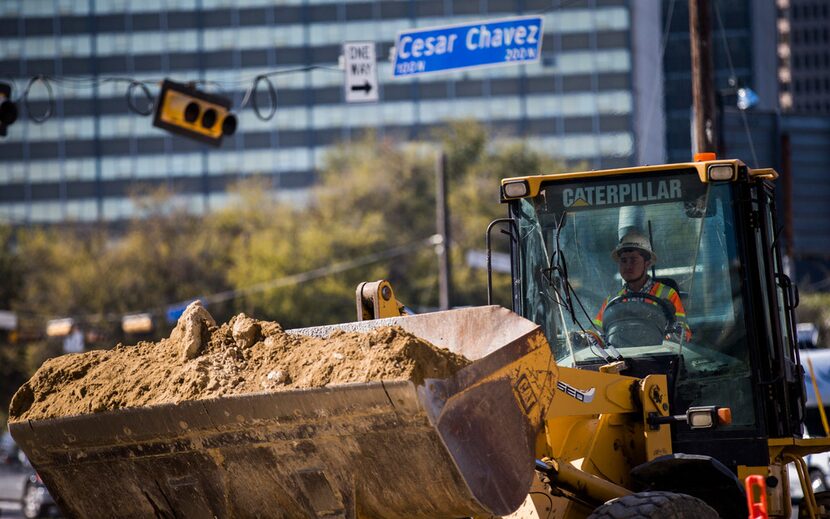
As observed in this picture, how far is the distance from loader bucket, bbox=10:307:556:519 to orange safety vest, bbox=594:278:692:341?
1.66 meters

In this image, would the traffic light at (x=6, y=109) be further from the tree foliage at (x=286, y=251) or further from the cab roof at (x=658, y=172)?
the tree foliage at (x=286, y=251)

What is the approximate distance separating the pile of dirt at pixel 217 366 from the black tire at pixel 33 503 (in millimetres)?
16765

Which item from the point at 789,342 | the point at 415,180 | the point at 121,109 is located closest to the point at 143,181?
the point at 121,109

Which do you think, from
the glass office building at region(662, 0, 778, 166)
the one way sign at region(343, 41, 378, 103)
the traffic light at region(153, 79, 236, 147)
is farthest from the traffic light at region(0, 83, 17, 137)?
the glass office building at region(662, 0, 778, 166)

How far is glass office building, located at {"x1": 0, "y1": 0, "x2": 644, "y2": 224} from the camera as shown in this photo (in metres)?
93.1

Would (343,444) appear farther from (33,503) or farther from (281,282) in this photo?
(281,282)

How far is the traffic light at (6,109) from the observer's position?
17875 millimetres

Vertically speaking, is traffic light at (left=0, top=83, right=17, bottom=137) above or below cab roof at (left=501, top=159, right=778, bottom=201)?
above

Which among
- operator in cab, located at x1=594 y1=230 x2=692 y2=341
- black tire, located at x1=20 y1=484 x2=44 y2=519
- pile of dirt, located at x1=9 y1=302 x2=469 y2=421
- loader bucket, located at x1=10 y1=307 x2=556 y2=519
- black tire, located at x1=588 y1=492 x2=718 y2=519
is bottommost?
black tire, located at x1=20 y1=484 x2=44 y2=519

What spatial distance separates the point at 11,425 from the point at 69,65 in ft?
317

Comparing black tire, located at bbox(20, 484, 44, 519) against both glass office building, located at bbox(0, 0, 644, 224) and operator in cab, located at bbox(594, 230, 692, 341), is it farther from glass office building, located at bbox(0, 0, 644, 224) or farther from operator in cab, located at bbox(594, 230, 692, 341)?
glass office building, located at bbox(0, 0, 644, 224)

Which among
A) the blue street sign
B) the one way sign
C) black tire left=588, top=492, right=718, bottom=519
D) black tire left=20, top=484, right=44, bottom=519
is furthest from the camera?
black tire left=20, top=484, right=44, bottom=519

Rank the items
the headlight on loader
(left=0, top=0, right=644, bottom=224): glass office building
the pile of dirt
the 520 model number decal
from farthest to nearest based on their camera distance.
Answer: (left=0, top=0, right=644, bottom=224): glass office building → the headlight on loader → the 520 model number decal → the pile of dirt

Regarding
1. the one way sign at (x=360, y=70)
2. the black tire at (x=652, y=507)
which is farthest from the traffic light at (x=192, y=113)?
the black tire at (x=652, y=507)
